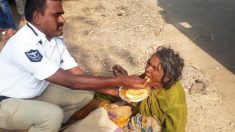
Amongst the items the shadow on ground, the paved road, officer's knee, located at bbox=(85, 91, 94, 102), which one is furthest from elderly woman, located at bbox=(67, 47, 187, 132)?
the shadow on ground

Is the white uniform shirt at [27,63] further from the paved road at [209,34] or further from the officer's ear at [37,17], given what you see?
the paved road at [209,34]

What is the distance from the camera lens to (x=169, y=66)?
3.05m

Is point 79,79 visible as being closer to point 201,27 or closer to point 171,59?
point 171,59

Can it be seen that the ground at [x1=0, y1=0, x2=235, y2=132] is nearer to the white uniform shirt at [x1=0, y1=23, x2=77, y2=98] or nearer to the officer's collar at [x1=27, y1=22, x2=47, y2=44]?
the white uniform shirt at [x1=0, y1=23, x2=77, y2=98]

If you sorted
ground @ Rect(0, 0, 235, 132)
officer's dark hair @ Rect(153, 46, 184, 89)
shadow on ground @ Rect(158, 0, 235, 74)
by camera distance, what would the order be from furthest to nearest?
shadow on ground @ Rect(158, 0, 235, 74) → ground @ Rect(0, 0, 235, 132) → officer's dark hair @ Rect(153, 46, 184, 89)

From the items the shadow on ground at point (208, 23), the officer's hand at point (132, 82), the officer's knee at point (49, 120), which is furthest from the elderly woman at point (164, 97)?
the shadow on ground at point (208, 23)

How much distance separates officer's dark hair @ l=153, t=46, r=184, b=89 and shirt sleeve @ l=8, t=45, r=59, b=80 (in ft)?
2.83

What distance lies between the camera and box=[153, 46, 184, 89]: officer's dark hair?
305 centimetres

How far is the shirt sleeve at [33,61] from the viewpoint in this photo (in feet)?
9.11

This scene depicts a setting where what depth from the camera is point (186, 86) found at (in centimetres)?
449

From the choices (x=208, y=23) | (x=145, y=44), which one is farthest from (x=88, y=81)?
(x=208, y=23)

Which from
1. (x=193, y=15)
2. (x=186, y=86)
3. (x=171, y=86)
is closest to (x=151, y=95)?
(x=171, y=86)

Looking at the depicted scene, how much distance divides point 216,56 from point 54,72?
3.02m

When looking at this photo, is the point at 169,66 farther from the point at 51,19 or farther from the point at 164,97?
the point at 51,19
